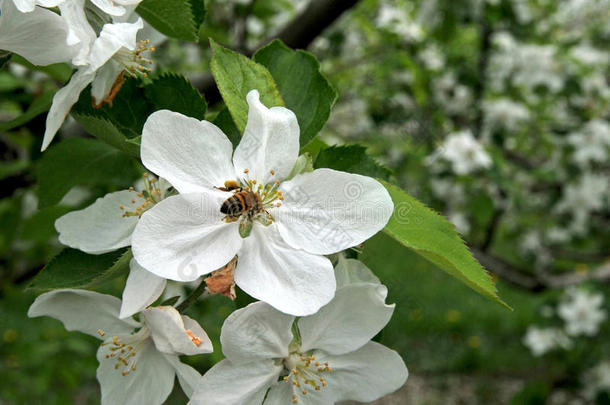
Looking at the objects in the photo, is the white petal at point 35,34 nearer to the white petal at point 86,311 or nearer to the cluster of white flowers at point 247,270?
the cluster of white flowers at point 247,270

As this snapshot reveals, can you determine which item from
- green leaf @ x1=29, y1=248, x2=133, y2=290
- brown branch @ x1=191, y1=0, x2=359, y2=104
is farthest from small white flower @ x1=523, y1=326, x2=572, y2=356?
green leaf @ x1=29, y1=248, x2=133, y2=290

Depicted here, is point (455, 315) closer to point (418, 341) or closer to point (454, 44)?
point (418, 341)

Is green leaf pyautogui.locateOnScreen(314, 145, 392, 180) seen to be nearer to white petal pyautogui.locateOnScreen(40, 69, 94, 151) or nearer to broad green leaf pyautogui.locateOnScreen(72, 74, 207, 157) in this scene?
broad green leaf pyautogui.locateOnScreen(72, 74, 207, 157)

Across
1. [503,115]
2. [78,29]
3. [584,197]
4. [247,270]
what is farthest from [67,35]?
[584,197]

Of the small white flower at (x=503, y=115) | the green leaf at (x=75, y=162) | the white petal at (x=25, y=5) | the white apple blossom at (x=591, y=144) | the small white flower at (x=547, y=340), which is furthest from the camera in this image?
the small white flower at (x=547, y=340)

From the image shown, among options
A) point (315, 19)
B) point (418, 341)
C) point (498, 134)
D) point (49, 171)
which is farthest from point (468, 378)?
point (49, 171)

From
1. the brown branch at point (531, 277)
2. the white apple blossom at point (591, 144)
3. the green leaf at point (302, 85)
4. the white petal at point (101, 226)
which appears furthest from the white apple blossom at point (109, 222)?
the white apple blossom at point (591, 144)
